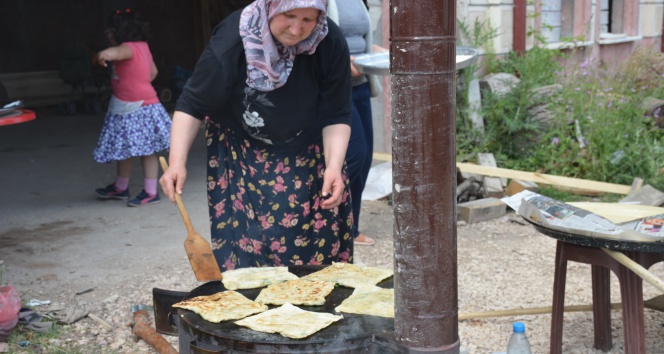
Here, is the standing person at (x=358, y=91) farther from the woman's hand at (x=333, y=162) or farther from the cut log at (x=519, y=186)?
the cut log at (x=519, y=186)

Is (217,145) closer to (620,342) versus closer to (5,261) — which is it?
(620,342)

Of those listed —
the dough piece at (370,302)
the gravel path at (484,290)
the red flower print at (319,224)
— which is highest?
the red flower print at (319,224)

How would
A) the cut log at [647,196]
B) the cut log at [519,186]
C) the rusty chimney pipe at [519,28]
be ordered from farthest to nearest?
1. the rusty chimney pipe at [519,28]
2. the cut log at [519,186]
3. the cut log at [647,196]

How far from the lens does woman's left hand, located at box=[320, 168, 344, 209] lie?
3004 millimetres

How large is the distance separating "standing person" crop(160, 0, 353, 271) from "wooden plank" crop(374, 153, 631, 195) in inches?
126

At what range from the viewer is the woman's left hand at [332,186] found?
3.00m

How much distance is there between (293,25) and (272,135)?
1.62ft

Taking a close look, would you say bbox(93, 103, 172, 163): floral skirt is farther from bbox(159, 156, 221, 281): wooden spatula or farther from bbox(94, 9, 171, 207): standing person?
bbox(159, 156, 221, 281): wooden spatula

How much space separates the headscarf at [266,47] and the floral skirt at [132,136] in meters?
3.43

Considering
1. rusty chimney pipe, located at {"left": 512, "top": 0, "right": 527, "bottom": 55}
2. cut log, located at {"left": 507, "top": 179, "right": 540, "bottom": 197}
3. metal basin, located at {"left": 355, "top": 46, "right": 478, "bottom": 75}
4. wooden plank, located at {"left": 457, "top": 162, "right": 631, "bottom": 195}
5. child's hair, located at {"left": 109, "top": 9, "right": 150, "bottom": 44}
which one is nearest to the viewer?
metal basin, located at {"left": 355, "top": 46, "right": 478, "bottom": 75}

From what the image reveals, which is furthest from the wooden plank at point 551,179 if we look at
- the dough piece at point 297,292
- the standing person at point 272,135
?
the dough piece at point 297,292

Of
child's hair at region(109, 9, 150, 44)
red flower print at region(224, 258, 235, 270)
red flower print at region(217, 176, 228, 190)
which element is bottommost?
red flower print at region(224, 258, 235, 270)

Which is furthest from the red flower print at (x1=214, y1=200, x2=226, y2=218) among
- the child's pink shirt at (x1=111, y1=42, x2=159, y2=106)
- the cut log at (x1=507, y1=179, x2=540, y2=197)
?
the cut log at (x1=507, y1=179, x2=540, y2=197)

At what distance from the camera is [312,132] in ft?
10.5
